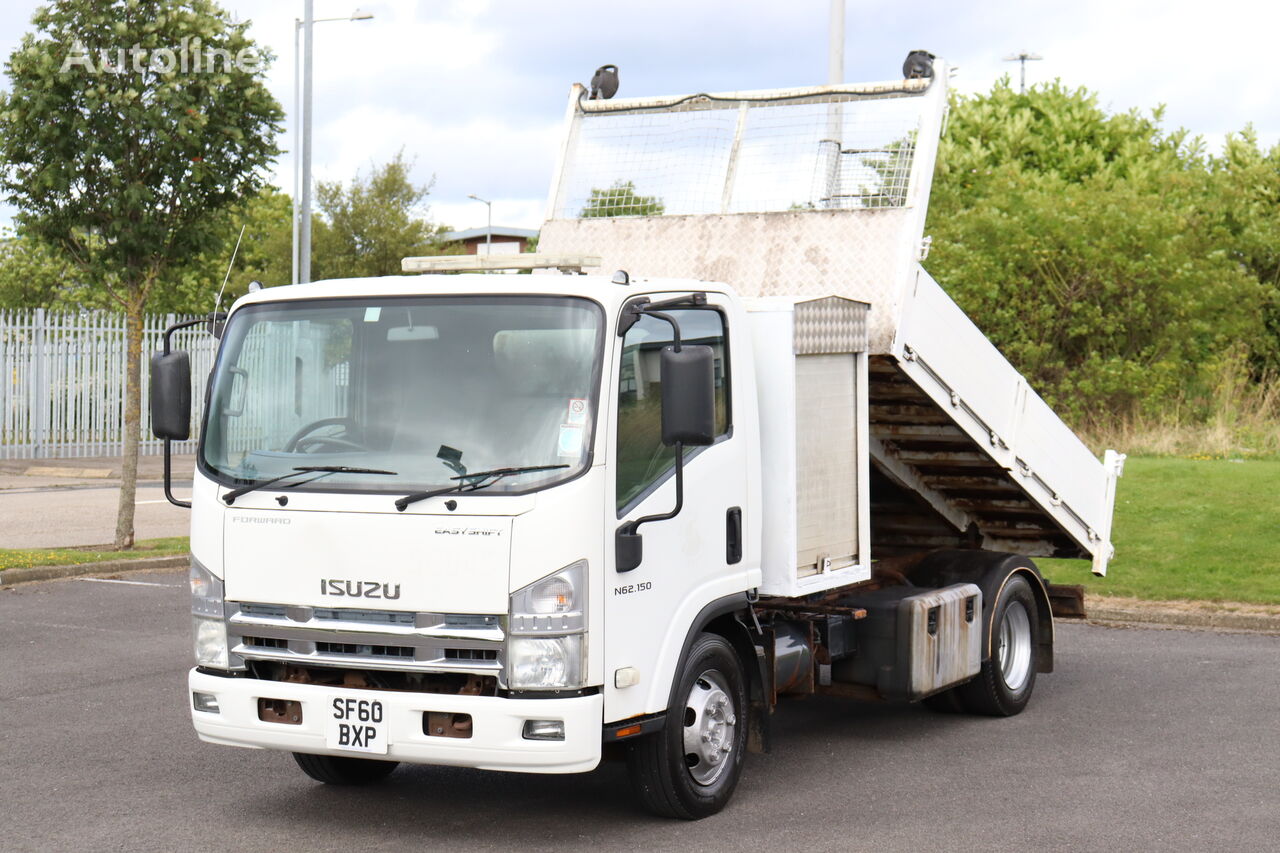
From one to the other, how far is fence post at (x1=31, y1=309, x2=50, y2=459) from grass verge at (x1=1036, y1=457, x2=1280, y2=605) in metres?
17.7

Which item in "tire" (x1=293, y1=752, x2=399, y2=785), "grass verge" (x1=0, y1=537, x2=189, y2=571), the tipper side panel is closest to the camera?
"tire" (x1=293, y1=752, x2=399, y2=785)

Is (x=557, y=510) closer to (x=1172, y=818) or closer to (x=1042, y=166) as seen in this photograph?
(x=1172, y=818)

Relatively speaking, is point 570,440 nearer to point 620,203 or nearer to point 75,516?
point 620,203

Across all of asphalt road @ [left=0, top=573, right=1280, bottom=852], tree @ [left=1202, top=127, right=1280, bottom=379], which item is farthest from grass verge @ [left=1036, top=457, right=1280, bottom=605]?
tree @ [left=1202, top=127, right=1280, bottom=379]

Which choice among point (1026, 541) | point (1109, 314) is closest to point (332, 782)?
point (1026, 541)

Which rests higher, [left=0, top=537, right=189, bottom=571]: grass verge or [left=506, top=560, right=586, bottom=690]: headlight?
[left=506, top=560, right=586, bottom=690]: headlight

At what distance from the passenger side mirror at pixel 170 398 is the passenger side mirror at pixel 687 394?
2.05 metres

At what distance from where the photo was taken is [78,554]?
14812 millimetres

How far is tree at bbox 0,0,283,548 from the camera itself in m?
14.8

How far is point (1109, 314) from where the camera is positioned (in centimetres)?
→ 2477

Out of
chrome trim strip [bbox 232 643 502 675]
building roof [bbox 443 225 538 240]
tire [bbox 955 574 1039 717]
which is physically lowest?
A: tire [bbox 955 574 1039 717]

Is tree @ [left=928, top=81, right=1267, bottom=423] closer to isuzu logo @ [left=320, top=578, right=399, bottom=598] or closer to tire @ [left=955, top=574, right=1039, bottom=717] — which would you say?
tire @ [left=955, top=574, right=1039, bottom=717]

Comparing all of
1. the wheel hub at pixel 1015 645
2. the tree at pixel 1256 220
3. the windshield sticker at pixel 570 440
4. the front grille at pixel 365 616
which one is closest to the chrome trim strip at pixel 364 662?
the front grille at pixel 365 616

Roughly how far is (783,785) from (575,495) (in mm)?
2181
